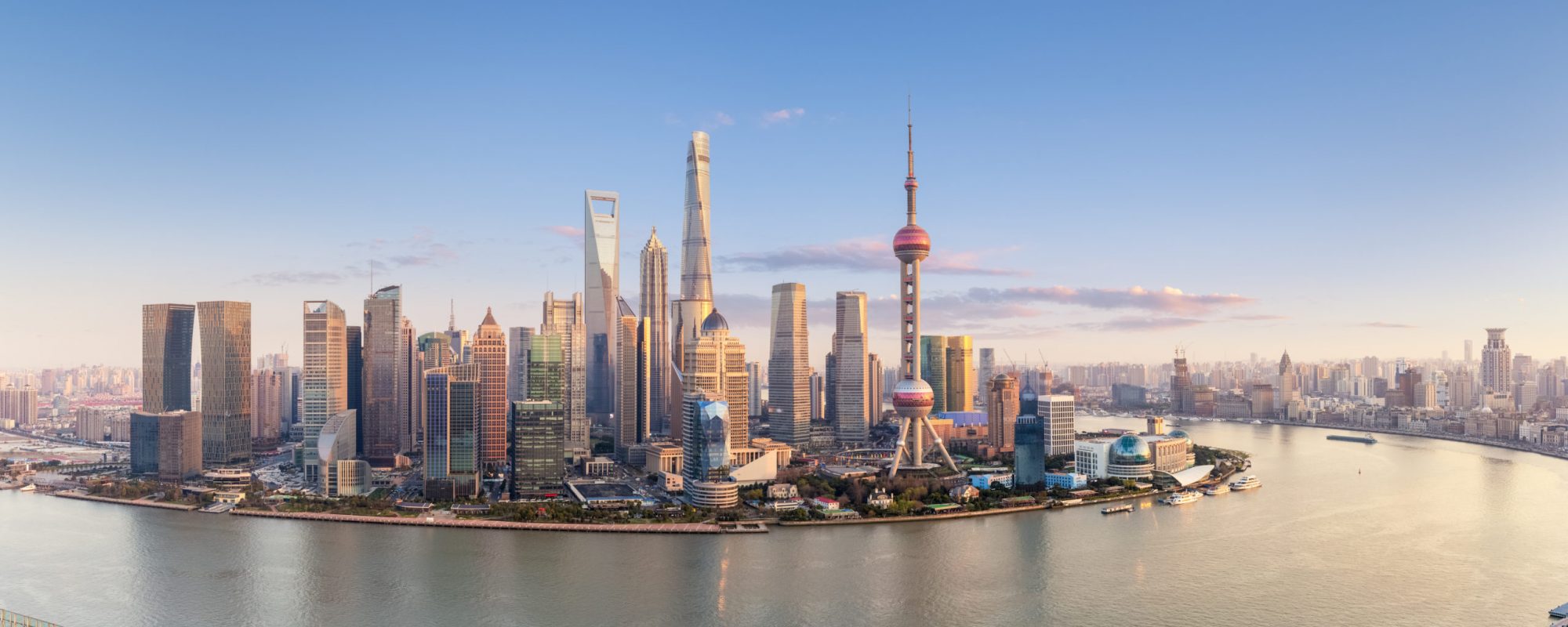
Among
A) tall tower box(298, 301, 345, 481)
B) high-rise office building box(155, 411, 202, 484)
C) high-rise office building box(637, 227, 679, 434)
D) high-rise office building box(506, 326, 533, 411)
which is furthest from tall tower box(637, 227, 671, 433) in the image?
high-rise office building box(155, 411, 202, 484)

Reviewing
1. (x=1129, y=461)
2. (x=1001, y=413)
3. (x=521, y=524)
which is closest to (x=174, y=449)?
(x=521, y=524)

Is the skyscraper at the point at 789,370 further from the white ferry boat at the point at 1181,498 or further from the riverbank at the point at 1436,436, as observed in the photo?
the riverbank at the point at 1436,436

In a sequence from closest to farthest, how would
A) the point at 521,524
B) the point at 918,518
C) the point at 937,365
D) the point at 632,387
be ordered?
the point at 521,524 → the point at 918,518 → the point at 632,387 → the point at 937,365

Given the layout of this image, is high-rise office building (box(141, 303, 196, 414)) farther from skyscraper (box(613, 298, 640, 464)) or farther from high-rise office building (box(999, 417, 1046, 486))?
high-rise office building (box(999, 417, 1046, 486))

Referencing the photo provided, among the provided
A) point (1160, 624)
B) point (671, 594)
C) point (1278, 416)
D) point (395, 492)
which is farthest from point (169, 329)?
point (1278, 416)

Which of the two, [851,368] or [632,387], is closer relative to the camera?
[632,387]

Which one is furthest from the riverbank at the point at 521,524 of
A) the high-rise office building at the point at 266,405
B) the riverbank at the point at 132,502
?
the high-rise office building at the point at 266,405

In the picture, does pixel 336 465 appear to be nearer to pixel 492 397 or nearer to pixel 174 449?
pixel 492 397
